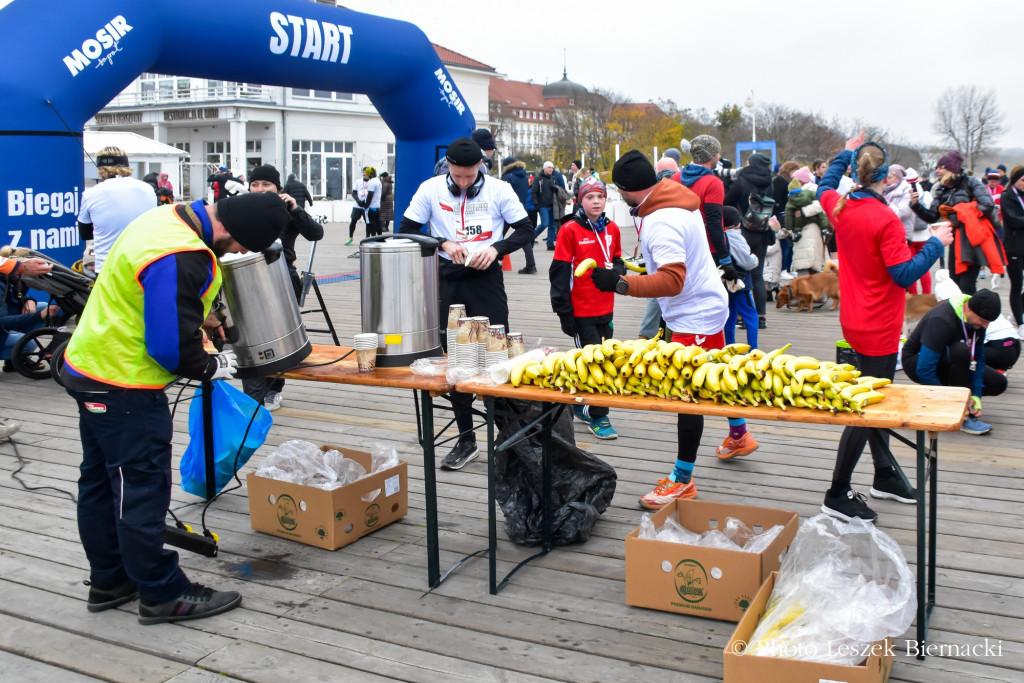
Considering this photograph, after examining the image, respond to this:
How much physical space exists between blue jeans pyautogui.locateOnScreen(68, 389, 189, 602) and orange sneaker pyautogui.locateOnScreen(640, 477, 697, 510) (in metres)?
2.17

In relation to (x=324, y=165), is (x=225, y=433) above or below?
below

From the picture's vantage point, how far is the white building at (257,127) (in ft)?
134

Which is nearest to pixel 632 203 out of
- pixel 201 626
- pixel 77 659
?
pixel 201 626

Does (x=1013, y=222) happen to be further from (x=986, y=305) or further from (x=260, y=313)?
(x=260, y=313)

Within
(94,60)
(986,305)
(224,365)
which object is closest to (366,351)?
(224,365)

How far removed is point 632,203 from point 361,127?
42444 millimetres

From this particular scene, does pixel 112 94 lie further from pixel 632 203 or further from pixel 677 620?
pixel 677 620

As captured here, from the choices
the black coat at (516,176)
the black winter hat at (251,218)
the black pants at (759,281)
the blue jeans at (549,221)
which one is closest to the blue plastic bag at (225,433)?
the black winter hat at (251,218)

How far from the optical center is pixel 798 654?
2.61m

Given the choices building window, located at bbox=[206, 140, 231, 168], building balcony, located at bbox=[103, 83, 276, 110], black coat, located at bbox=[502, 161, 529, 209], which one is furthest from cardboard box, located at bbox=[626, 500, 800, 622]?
building window, located at bbox=[206, 140, 231, 168]

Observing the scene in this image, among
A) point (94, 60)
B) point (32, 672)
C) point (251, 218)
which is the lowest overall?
point (32, 672)

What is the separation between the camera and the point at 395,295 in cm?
377

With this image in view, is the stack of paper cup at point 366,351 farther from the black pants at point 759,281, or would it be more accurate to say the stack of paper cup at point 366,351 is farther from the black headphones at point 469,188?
the black pants at point 759,281

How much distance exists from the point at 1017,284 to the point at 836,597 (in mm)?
6954
